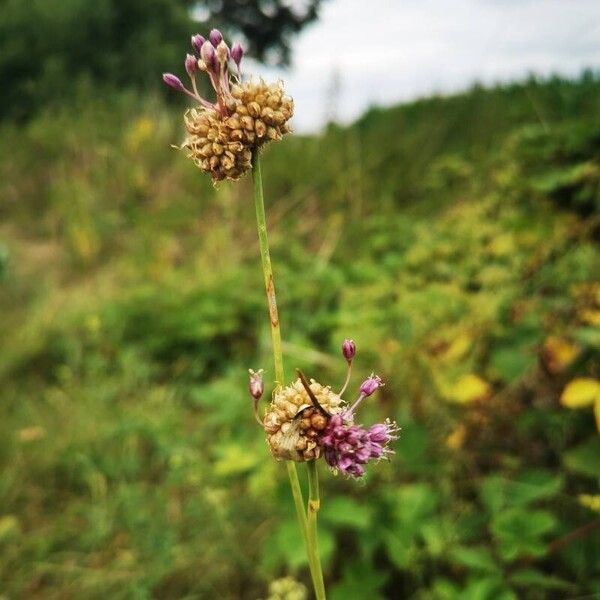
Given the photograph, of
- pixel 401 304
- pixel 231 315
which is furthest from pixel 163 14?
pixel 401 304

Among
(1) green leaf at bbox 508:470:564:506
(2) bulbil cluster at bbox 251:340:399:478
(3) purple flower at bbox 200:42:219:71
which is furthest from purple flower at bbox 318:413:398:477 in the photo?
(1) green leaf at bbox 508:470:564:506

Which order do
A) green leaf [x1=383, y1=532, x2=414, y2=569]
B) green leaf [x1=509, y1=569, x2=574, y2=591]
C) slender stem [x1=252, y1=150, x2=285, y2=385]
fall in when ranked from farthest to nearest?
green leaf [x1=383, y1=532, x2=414, y2=569] → green leaf [x1=509, y1=569, x2=574, y2=591] → slender stem [x1=252, y1=150, x2=285, y2=385]

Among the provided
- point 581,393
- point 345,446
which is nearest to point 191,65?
point 345,446

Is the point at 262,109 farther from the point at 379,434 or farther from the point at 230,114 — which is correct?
the point at 379,434

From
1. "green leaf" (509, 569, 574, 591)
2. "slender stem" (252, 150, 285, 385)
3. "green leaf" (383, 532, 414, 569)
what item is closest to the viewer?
"slender stem" (252, 150, 285, 385)

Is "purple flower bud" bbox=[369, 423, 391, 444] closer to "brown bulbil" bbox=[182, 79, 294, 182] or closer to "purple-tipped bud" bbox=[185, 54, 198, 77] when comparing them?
"brown bulbil" bbox=[182, 79, 294, 182]

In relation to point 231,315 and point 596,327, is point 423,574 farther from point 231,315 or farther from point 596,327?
point 231,315

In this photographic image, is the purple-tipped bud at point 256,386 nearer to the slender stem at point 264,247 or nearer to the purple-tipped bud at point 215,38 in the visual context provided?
the slender stem at point 264,247
